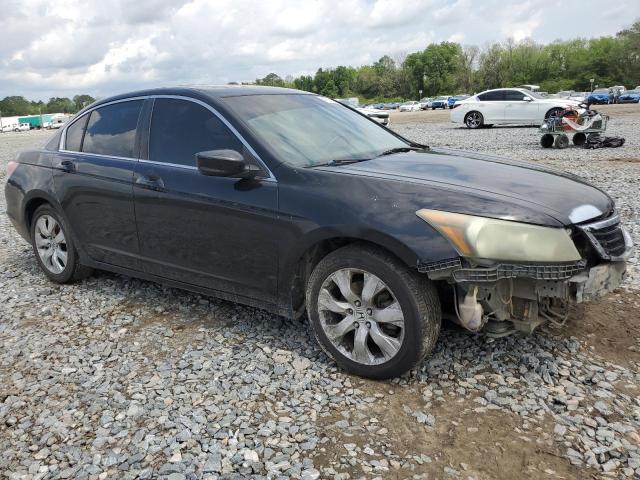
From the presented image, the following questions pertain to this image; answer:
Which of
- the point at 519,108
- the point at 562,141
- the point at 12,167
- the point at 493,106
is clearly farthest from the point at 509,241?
the point at 493,106

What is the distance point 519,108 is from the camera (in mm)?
21828

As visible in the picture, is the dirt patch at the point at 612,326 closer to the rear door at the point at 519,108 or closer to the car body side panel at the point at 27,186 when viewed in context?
the car body side panel at the point at 27,186

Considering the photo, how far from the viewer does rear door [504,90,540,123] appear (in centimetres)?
2148

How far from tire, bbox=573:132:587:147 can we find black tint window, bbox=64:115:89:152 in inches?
520

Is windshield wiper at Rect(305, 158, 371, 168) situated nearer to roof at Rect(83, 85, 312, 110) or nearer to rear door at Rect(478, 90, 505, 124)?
roof at Rect(83, 85, 312, 110)

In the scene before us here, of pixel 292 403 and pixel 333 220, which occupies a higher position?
pixel 333 220

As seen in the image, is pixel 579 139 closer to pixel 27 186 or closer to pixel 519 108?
pixel 519 108

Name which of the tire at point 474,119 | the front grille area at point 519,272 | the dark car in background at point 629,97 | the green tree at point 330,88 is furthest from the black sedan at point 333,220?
the green tree at point 330,88

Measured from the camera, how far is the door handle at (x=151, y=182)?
13.5ft

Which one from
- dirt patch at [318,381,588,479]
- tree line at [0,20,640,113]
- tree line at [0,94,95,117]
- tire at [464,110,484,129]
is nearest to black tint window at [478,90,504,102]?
tire at [464,110,484,129]

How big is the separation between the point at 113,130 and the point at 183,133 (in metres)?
0.90

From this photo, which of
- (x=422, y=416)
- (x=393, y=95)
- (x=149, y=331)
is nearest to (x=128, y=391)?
(x=149, y=331)

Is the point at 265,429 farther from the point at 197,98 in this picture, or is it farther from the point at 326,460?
the point at 197,98

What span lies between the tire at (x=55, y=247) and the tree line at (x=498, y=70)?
61793 mm
